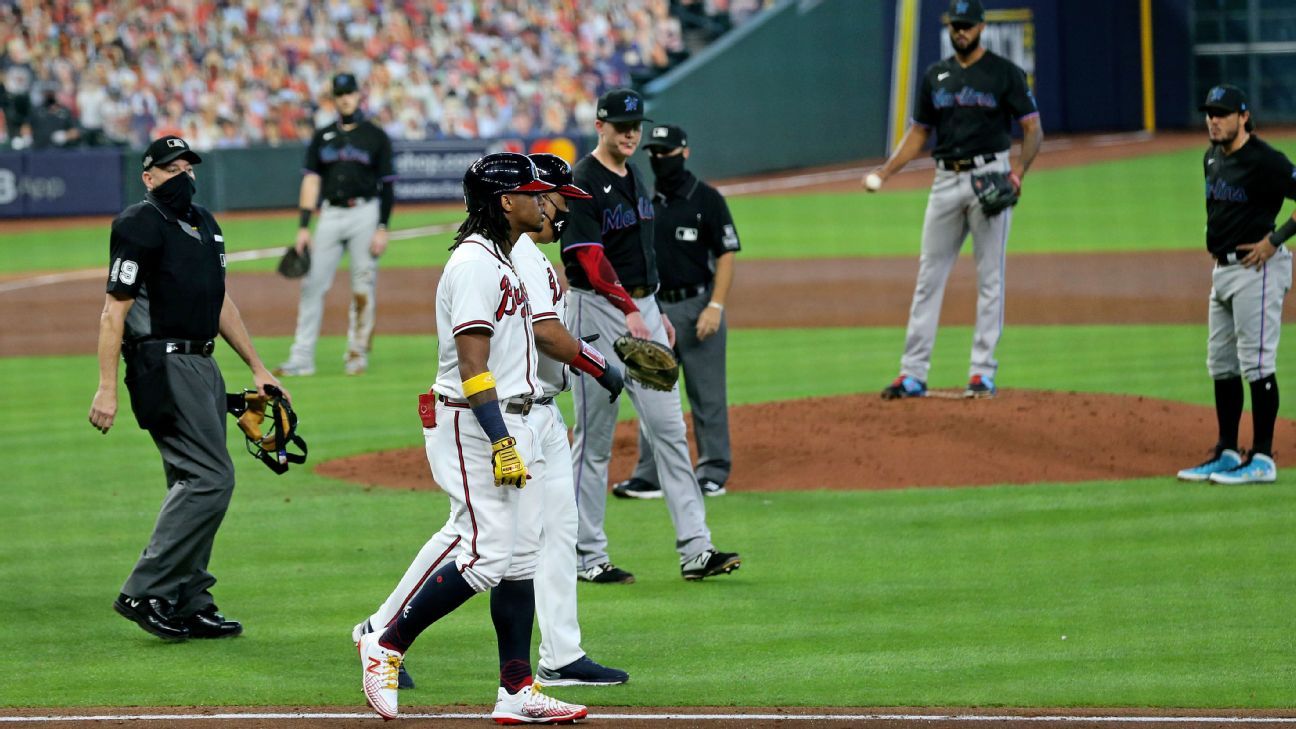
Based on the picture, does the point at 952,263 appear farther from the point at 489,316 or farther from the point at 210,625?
the point at 489,316

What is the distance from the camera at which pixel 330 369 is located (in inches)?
599

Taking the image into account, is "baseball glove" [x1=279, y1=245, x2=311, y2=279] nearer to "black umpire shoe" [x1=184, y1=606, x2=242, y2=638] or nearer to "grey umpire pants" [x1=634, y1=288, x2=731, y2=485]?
"grey umpire pants" [x1=634, y1=288, x2=731, y2=485]

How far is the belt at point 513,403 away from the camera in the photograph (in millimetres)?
5676

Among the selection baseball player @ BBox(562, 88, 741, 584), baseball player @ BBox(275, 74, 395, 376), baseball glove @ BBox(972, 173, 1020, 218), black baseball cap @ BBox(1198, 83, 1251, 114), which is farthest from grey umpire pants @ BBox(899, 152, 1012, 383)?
baseball player @ BBox(275, 74, 395, 376)

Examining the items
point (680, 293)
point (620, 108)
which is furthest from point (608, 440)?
point (680, 293)

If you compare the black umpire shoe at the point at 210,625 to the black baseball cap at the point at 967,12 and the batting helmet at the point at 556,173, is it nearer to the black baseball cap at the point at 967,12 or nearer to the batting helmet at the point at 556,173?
the batting helmet at the point at 556,173

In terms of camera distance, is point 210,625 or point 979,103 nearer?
point 210,625

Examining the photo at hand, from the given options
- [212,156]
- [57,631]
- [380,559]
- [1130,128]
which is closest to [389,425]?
[380,559]

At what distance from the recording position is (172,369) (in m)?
6.81

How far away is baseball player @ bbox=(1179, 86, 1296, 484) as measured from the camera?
9.17 m

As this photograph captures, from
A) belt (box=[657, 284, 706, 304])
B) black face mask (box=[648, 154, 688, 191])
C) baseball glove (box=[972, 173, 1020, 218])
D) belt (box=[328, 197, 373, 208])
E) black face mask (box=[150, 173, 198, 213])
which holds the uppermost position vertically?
black face mask (box=[150, 173, 198, 213])

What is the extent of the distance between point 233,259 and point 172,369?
60.0 ft

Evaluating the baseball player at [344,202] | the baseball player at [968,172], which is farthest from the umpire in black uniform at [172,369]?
the baseball player at [344,202]

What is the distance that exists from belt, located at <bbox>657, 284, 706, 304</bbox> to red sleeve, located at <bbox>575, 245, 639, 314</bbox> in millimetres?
2140
